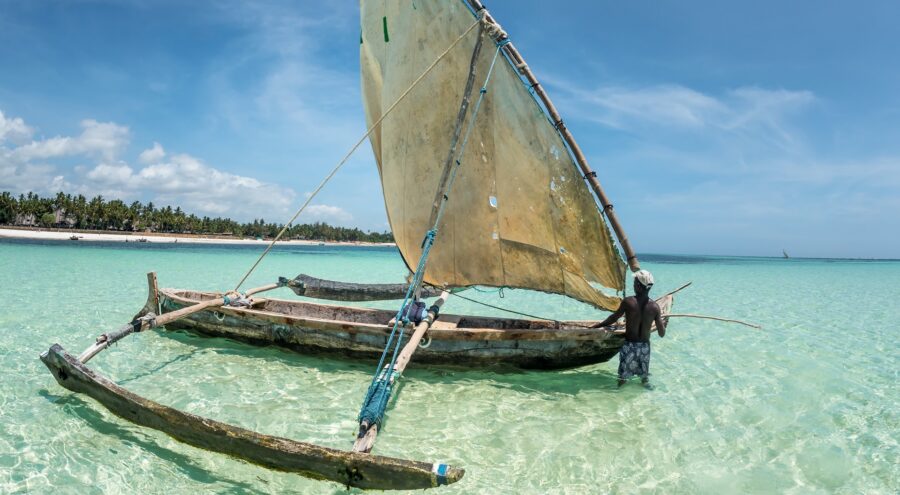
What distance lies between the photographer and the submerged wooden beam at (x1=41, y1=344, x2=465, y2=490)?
3.74 meters

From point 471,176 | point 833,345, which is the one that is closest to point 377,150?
point 471,176

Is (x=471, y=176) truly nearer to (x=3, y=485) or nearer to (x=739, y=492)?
(x=739, y=492)

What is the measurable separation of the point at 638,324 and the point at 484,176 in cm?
354

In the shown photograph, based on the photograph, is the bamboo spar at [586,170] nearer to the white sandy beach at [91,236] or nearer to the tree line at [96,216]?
the white sandy beach at [91,236]

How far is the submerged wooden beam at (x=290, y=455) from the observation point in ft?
12.3

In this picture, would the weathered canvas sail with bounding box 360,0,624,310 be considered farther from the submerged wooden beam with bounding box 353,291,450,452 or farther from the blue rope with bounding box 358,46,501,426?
the submerged wooden beam with bounding box 353,291,450,452

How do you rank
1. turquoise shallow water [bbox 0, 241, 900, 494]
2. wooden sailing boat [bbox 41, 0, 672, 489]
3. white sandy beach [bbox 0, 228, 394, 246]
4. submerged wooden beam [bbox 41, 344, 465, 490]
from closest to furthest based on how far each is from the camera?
1. submerged wooden beam [bbox 41, 344, 465, 490]
2. turquoise shallow water [bbox 0, 241, 900, 494]
3. wooden sailing boat [bbox 41, 0, 672, 489]
4. white sandy beach [bbox 0, 228, 394, 246]

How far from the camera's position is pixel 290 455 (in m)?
4.08

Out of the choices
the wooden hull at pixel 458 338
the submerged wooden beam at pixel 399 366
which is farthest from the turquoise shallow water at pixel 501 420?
the submerged wooden beam at pixel 399 366

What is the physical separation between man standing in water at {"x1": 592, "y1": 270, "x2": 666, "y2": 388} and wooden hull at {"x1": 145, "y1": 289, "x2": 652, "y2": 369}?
0.97ft

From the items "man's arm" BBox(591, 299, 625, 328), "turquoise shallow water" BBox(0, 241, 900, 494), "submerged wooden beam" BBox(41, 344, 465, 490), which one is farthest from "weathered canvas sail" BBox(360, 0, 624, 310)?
"submerged wooden beam" BBox(41, 344, 465, 490)

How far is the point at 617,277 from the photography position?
309 inches

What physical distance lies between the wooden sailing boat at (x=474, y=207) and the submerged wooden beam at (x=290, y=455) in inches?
106

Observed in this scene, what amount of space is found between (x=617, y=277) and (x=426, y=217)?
372 cm
